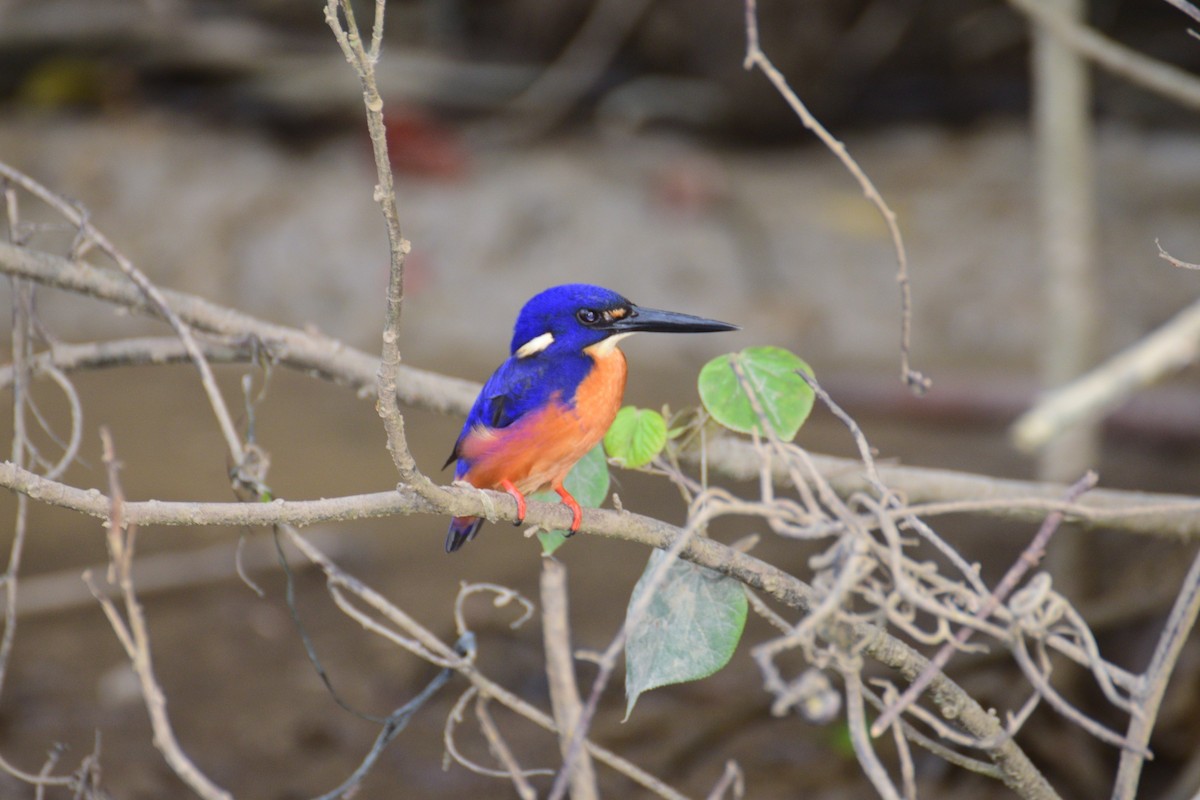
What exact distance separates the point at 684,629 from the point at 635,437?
34cm

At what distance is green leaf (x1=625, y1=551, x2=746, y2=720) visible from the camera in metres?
1.41

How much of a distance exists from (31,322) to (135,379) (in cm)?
437

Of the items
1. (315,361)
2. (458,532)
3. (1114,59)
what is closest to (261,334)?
(315,361)

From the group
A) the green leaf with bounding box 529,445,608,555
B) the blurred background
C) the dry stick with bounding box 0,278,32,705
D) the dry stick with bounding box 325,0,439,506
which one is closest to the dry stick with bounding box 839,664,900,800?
the dry stick with bounding box 325,0,439,506

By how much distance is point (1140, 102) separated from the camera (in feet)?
23.5

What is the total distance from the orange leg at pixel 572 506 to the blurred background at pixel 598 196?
9.44 feet

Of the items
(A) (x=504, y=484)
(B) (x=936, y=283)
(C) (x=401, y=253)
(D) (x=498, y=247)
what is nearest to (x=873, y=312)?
(B) (x=936, y=283)

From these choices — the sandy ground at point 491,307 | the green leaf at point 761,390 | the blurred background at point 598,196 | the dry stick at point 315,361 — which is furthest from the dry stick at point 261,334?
the blurred background at point 598,196

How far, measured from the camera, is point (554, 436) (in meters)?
1.81

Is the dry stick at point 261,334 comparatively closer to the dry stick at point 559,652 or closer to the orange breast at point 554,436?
the orange breast at point 554,436

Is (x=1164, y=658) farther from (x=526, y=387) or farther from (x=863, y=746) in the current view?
(x=526, y=387)

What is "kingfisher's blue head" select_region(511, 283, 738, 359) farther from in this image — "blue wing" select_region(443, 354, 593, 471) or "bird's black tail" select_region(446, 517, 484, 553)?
"bird's black tail" select_region(446, 517, 484, 553)

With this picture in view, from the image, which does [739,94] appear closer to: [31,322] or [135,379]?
[135,379]

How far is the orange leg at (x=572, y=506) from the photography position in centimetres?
155
